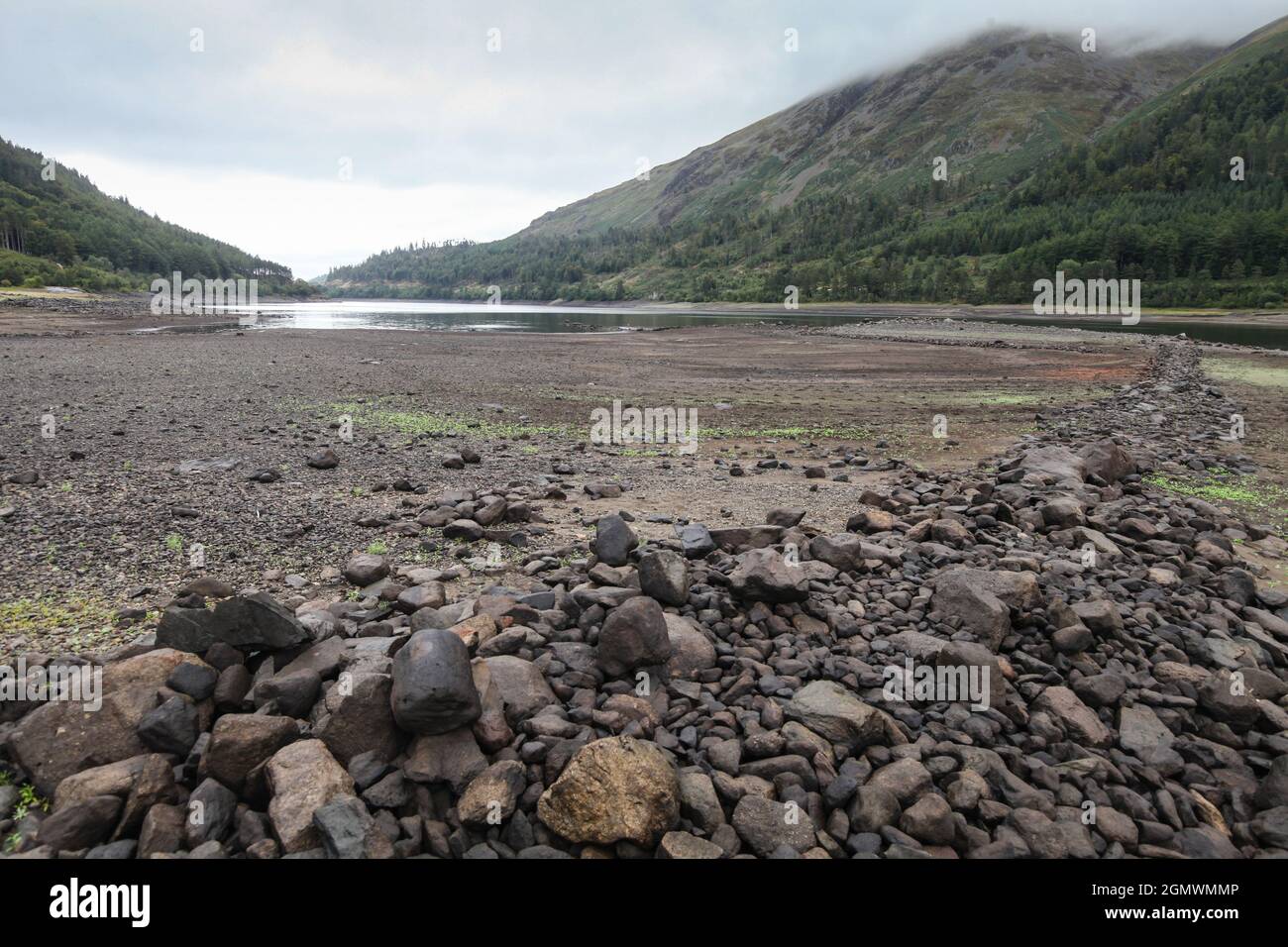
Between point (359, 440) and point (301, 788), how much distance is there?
45.8 feet

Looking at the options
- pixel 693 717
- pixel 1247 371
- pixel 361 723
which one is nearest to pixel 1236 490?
pixel 693 717

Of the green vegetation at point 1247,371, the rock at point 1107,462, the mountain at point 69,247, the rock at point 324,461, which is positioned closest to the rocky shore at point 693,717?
the rock at point 1107,462

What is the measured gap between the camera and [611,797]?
4117 millimetres

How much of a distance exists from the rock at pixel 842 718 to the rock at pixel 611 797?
1397 millimetres

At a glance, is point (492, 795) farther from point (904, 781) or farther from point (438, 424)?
point (438, 424)

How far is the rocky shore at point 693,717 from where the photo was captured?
414 cm

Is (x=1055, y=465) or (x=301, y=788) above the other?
(x=1055, y=465)

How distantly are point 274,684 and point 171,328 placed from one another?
66.2m

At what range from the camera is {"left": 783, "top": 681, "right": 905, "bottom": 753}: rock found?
507cm

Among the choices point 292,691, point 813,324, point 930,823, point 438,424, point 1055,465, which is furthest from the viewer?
point 813,324

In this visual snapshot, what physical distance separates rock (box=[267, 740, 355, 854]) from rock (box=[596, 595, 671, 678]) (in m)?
2.24

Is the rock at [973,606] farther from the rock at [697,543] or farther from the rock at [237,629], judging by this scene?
the rock at [237,629]

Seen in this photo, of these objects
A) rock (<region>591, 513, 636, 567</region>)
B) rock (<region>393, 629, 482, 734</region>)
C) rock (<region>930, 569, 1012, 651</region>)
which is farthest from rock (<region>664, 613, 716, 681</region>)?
rock (<region>930, 569, 1012, 651</region>)
